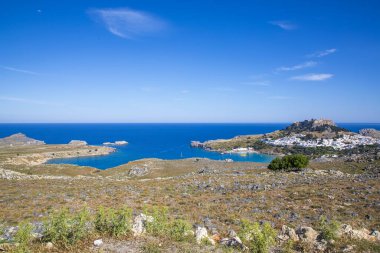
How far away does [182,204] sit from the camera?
917 inches

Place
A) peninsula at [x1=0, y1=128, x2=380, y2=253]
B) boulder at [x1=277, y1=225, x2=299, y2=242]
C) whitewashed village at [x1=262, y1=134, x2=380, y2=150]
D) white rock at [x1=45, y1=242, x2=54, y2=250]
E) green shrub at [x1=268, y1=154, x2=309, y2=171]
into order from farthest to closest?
1. whitewashed village at [x1=262, y1=134, x2=380, y2=150]
2. green shrub at [x1=268, y1=154, x2=309, y2=171]
3. boulder at [x1=277, y1=225, x2=299, y2=242]
4. peninsula at [x1=0, y1=128, x2=380, y2=253]
5. white rock at [x1=45, y1=242, x2=54, y2=250]

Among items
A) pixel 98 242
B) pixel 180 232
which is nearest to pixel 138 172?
pixel 180 232

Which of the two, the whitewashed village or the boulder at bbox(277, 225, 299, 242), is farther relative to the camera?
the whitewashed village

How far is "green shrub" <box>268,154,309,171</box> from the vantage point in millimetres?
47000

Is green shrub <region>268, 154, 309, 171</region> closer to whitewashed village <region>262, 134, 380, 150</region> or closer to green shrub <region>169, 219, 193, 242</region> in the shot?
green shrub <region>169, 219, 193, 242</region>

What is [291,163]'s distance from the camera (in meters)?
47.8

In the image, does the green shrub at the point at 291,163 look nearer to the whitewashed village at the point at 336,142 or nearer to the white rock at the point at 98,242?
the white rock at the point at 98,242

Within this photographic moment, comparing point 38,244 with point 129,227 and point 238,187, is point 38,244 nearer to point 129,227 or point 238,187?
point 129,227

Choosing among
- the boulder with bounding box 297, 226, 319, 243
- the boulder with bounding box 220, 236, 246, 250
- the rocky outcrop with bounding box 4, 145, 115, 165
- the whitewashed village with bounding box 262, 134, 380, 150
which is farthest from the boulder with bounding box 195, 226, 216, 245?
the whitewashed village with bounding box 262, 134, 380, 150

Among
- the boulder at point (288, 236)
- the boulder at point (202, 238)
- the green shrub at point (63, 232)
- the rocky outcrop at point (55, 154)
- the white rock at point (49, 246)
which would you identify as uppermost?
the green shrub at point (63, 232)

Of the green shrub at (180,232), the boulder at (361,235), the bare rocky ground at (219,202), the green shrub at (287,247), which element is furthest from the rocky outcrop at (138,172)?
the boulder at (361,235)

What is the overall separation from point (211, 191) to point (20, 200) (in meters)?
17.7

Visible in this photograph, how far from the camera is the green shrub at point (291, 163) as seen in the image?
47.0 m

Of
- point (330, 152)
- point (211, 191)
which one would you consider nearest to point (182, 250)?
point (211, 191)
